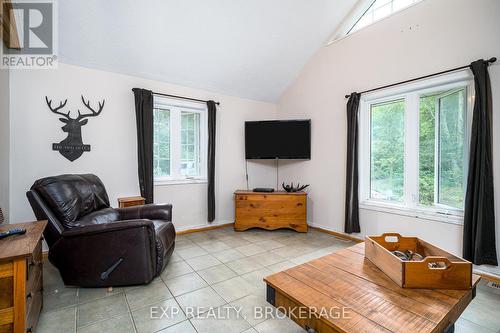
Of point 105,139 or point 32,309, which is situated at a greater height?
point 105,139

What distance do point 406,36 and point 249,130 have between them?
2471mm

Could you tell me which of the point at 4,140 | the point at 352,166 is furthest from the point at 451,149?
the point at 4,140

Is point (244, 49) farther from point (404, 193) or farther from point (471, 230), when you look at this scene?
point (471, 230)

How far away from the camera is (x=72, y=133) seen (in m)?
2.91

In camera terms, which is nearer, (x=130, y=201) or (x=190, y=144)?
(x=130, y=201)

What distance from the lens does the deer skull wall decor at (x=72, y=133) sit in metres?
2.83

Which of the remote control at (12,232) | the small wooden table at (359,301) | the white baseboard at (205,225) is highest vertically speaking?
the remote control at (12,232)

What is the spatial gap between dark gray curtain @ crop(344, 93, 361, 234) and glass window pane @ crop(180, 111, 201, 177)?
7.72 ft

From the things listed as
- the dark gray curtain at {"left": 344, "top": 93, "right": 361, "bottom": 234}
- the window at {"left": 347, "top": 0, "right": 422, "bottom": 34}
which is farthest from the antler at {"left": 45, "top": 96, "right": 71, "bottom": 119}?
the window at {"left": 347, "top": 0, "right": 422, "bottom": 34}

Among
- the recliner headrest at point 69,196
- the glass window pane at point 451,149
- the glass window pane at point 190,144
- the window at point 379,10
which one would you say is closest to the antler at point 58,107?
the recliner headrest at point 69,196

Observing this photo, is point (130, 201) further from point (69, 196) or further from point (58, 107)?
point (58, 107)

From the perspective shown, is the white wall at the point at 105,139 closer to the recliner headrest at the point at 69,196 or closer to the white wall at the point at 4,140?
the white wall at the point at 4,140

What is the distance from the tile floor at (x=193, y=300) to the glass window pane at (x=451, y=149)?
919 mm

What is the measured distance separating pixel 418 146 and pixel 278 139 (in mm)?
1971
